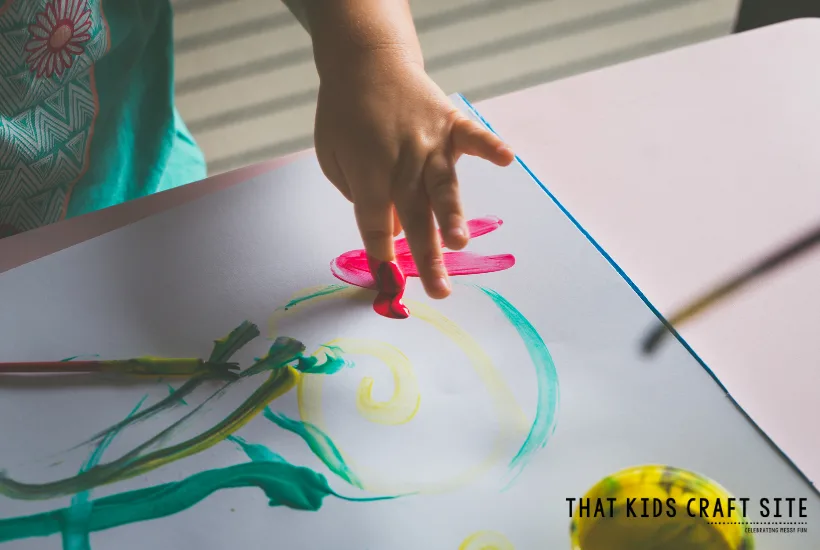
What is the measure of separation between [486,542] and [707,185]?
0.90 feet

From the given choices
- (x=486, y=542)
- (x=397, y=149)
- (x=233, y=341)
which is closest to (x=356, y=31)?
(x=397, y=149)

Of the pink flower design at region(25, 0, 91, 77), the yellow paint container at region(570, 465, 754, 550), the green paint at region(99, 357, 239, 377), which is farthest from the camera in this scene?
the pink flower design at region(25, 0, 91, 77)

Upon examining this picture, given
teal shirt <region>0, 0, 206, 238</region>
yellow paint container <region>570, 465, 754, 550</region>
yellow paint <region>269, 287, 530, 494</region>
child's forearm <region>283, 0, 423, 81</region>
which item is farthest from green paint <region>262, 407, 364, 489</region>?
teal shirt <region>0, 0, 206, 238</region>

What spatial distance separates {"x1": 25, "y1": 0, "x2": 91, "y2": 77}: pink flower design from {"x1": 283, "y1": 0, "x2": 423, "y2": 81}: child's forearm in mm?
189

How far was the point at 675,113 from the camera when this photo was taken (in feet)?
1.70

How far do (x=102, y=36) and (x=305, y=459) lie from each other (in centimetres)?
40

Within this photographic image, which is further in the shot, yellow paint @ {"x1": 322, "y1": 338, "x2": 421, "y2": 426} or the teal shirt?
the teal shirt

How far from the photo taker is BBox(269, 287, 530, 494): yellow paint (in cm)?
33

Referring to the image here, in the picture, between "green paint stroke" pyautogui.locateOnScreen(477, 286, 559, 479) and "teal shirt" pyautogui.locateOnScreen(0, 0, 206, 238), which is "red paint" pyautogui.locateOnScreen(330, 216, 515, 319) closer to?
A: "green paint stroke" pyautogui.locateOnScreen(477, 286, 559, 479)

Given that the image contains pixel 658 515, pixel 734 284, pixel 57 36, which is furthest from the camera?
pixel 57 36

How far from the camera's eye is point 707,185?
0.46m

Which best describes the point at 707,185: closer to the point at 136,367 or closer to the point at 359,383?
the point at 359,383

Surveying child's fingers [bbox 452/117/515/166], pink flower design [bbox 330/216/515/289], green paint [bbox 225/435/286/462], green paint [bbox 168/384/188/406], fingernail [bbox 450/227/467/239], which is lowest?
green paint [bbox 225/435/286/462]

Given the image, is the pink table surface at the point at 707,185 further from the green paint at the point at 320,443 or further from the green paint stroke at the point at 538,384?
the green paint at the point at 320,443
